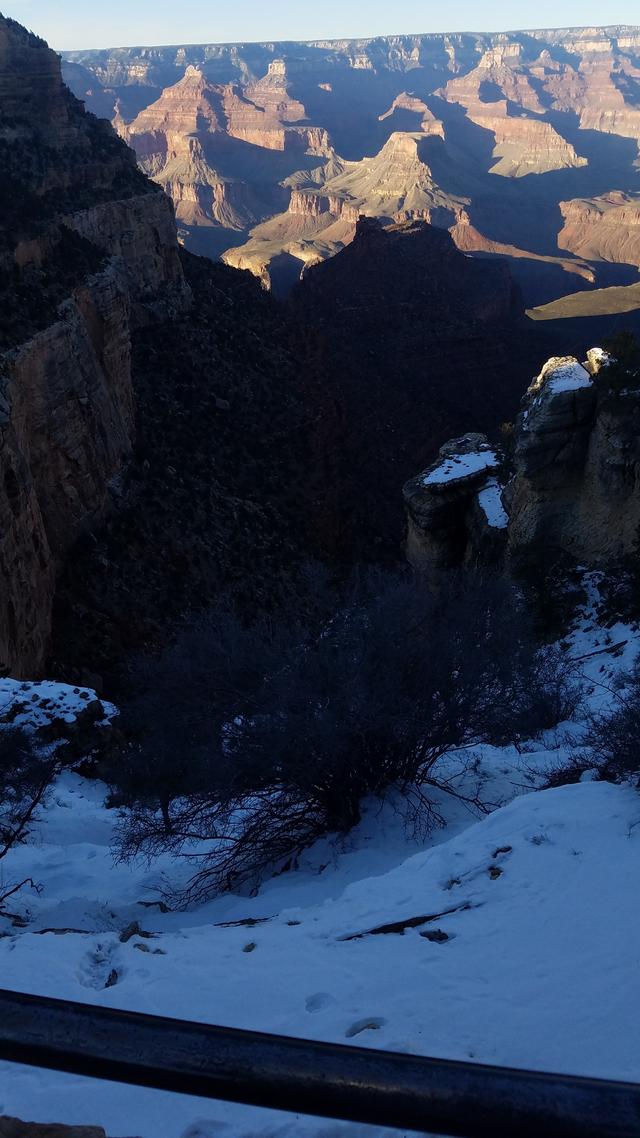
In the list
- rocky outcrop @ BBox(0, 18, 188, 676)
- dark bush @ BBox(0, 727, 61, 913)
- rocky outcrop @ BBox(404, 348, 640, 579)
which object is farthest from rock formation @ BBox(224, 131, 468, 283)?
dark bush @ BBox(0, 727, 61, 913)

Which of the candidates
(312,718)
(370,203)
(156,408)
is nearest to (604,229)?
(370,203)

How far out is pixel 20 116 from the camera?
139ft

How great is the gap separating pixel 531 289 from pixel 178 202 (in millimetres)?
101552

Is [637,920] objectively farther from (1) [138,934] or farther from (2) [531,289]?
(2) [531,289]

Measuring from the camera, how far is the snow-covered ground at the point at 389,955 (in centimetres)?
516

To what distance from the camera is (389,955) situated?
7176mm

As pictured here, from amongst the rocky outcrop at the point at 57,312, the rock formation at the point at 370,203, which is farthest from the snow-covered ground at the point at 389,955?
the rock formation at the point at 370,203

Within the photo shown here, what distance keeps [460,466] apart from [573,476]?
19.6 ft

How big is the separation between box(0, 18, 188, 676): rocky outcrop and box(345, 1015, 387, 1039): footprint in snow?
15971 millimetres

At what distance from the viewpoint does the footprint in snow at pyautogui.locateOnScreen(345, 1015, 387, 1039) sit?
5805 mm

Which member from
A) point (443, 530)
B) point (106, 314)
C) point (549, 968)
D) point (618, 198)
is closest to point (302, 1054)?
point (549, 968)

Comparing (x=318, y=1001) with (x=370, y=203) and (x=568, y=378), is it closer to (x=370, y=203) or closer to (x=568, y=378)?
(x=568, y=378)

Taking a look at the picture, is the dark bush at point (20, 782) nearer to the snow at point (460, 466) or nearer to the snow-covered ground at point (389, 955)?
the snow-covered ground at point (389, 955)

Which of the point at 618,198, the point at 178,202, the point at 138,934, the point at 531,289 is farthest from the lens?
the point at 178,202
